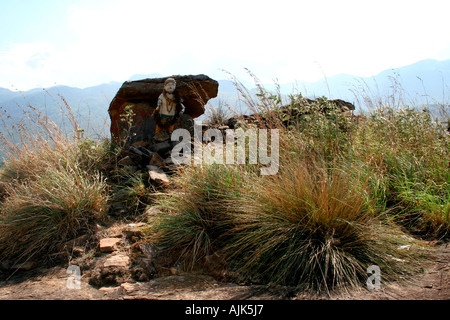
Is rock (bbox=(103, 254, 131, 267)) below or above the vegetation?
below

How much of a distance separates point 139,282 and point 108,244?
735mm

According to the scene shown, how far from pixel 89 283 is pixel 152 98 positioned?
14.2 feet

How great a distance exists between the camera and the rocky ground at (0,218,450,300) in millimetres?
2098

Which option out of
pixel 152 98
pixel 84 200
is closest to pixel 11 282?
pixel 84 200

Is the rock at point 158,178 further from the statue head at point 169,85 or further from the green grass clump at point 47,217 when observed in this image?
the statue head at point 169,85

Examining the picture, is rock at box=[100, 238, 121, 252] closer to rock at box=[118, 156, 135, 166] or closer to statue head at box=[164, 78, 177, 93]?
rock at box=[118, 156, 135, 166]

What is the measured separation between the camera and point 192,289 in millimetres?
2447

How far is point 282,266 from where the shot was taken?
2.40 metres

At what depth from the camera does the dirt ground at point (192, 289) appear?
205 cm

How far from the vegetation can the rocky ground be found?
135 mm

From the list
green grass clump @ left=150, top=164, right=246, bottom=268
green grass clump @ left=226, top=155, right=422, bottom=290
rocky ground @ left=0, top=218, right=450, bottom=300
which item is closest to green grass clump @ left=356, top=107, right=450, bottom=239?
rocky ground @ left=0, top=218, right=450, bottom=300

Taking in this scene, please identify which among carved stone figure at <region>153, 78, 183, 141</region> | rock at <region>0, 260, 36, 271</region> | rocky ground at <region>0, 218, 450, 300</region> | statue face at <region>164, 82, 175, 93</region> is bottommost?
rock at <region>0, 260, 36, 271</region>

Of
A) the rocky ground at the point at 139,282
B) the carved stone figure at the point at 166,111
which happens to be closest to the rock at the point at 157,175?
the rocky ground at the point at 139,282
